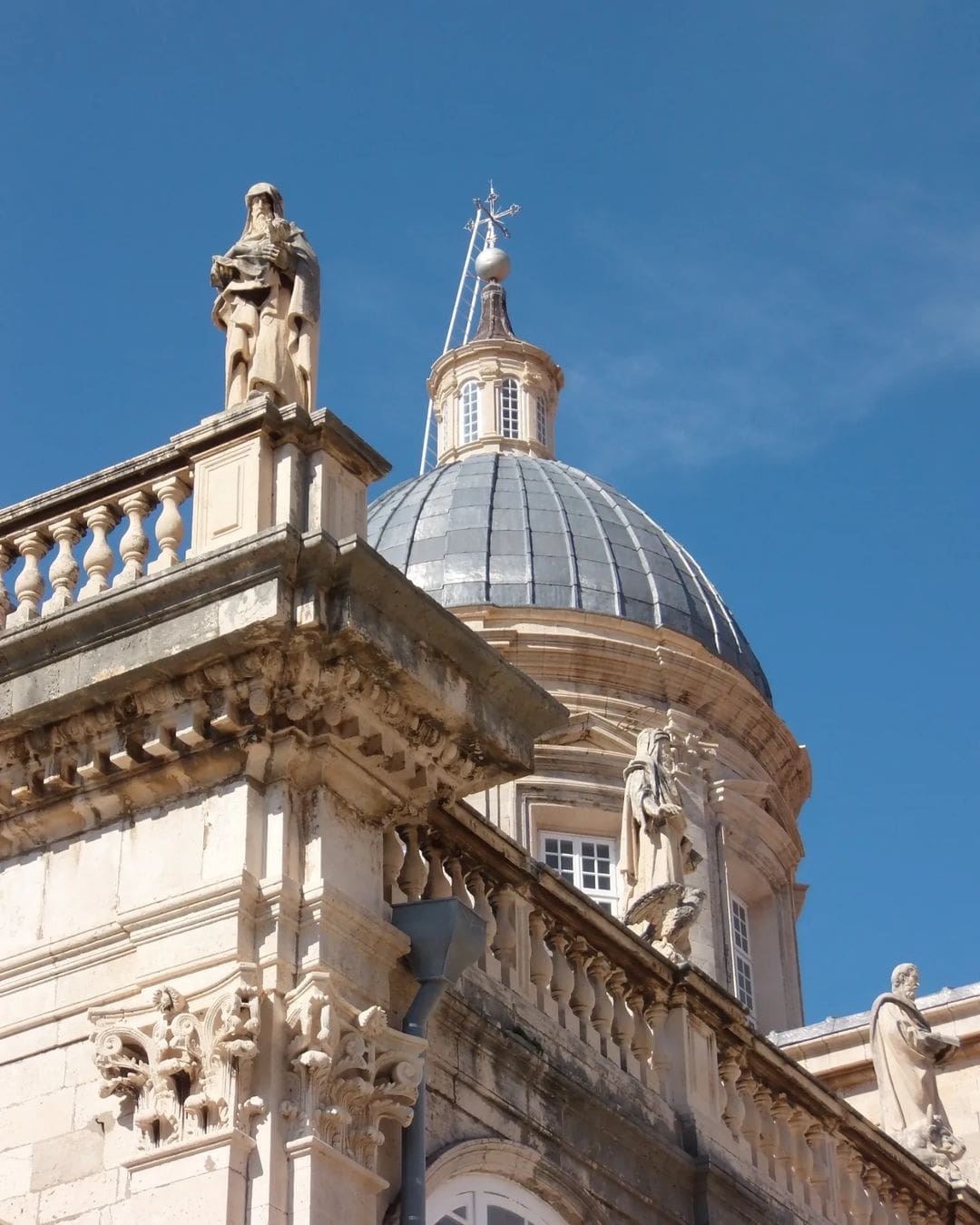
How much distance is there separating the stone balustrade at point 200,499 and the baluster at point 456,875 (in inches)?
71.2

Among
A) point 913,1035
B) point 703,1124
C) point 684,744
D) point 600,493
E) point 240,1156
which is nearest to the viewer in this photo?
point 240,1156

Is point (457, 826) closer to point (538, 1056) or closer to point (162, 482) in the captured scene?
point (538, 1056)

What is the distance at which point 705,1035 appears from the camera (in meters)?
14.5

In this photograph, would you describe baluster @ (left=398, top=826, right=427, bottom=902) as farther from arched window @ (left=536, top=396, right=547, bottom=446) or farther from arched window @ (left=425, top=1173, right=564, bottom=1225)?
arched window @ (left=536, top=396, right=547, bottom=446)

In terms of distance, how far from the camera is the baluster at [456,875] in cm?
1270

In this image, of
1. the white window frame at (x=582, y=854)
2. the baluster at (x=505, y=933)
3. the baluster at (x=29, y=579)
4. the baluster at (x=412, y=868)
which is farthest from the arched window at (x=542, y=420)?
the baluster at (x=412, y=868)

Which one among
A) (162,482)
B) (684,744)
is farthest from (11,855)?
(684,744)

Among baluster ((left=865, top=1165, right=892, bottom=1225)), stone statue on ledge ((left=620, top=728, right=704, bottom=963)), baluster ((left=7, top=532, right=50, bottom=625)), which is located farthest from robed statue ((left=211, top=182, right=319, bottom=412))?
baluster ((left=865, top=1165, right=892, bottom=1225))

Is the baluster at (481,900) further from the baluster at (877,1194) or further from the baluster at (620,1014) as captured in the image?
the baluster at (877,1194)

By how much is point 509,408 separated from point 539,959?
68.3 feet

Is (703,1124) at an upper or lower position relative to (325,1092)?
upper

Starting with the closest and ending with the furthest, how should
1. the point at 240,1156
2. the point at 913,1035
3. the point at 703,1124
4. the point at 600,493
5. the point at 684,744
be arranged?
1. the point at 240,1156
2. the point at 703,1124
3. the point at 913,1035
4. the point at 684,744
5. the point at 600,493

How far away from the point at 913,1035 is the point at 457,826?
645cm

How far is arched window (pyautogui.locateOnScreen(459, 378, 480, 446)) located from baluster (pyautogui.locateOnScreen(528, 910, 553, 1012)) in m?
19.8
